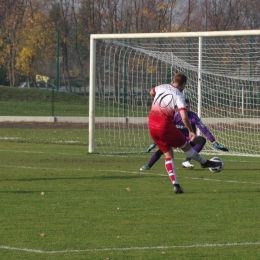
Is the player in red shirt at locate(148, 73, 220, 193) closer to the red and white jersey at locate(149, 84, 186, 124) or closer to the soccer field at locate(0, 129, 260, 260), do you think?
the red and white jersey at locate(149, 84, 186, 124)

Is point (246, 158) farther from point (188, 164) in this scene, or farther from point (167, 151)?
point (167, 151)

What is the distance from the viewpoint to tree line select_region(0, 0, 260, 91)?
4284 cm

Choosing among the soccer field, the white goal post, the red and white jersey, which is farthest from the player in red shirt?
the white goal post

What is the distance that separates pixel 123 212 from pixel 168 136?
1.94m

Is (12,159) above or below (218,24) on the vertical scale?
below

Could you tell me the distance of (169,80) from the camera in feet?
75.4

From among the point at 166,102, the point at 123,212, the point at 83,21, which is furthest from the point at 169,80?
the point at 83,21

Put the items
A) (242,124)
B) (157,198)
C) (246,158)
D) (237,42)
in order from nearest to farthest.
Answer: (157,198) → (246,158) → (242,124) → (237,42)

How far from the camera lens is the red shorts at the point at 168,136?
11.7 metres

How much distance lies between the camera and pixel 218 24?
47344mm

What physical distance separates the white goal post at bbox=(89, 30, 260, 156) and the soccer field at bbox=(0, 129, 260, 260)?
11.9 ft

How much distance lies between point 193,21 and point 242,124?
2792cm

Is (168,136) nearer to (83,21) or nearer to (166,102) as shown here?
(166,102)

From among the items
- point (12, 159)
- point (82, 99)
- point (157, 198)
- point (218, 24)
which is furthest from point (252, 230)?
point (218, 24)
